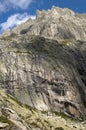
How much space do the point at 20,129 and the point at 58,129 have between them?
116m

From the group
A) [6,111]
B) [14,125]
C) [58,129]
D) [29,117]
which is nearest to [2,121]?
[14,125]

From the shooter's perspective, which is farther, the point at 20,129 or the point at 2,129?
the point at 20,129

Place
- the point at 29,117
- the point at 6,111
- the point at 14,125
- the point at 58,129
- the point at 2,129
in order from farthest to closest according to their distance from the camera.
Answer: the point at 58,129
the point at 29,117
the point at 6,111
the point at 14,125
the point at 2,129

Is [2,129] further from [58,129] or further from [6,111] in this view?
[58,129]

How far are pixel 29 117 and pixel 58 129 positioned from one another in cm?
3248

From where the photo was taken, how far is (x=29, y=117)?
160 metres

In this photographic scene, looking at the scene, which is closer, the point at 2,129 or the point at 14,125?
the point at 2,129

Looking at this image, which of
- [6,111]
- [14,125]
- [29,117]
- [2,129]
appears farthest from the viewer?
[29,117]

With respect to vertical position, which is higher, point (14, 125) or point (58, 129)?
point (14, 125)

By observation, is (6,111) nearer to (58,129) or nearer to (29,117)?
(29,117)

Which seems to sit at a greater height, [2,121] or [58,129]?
[2,121]

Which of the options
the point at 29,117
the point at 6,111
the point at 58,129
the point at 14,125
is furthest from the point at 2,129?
the point at 58,129

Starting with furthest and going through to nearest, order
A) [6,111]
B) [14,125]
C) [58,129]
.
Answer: [58,129] < [6,111] < [14,125]

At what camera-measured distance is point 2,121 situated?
76000 millimetres
